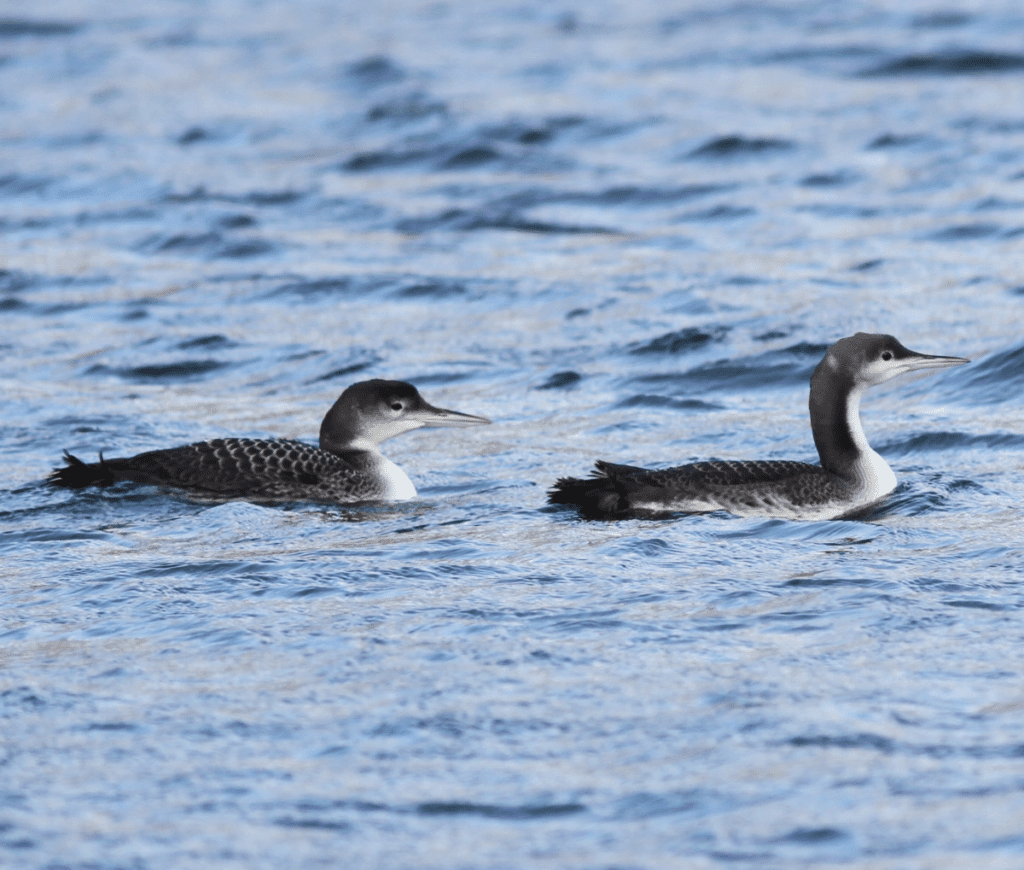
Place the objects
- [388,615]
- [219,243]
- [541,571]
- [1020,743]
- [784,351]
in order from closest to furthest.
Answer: [1020,743], [388,615], [541,571], [784,351], [219,243]

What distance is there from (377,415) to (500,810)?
468 cm

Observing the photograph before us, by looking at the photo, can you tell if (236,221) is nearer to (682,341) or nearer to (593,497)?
(682,341)

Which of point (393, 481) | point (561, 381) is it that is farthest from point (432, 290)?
point (393, 481)

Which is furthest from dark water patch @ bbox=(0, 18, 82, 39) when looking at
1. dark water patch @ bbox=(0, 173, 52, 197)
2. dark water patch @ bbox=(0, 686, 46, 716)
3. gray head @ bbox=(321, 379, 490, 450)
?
dark water patch @ bbox=(0, 686, 46, 716)


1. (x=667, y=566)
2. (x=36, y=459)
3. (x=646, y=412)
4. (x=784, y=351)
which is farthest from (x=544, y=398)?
(x=667, y=566)

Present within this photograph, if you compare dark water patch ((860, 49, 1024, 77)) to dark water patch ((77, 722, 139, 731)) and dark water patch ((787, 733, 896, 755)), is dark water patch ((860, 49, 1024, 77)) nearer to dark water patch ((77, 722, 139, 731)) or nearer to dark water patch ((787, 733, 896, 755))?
dark water patch ((787, 733, 896, 755))

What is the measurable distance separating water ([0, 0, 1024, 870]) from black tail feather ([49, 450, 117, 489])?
86 mm

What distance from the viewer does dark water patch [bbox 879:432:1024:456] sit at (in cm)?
1055

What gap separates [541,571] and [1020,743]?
2.53 m

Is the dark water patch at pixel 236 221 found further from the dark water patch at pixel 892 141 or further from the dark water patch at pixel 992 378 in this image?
the dark water patch at pixel 992 378

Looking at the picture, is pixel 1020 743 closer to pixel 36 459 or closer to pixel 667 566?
pixel 667 566

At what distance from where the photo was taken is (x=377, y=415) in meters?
9.95

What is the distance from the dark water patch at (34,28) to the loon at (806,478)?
2135cm

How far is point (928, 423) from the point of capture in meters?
11.2
